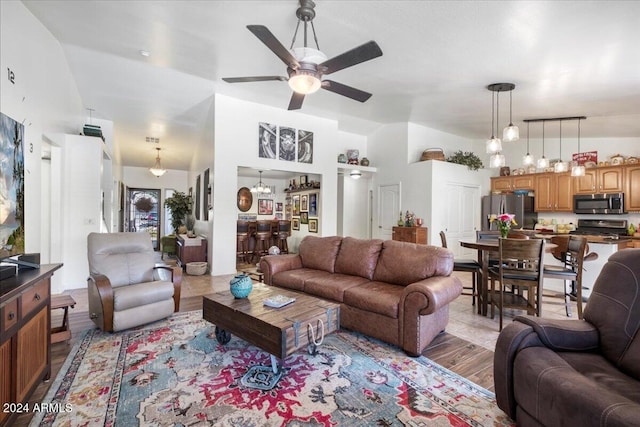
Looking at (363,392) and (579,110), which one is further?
(579,110)

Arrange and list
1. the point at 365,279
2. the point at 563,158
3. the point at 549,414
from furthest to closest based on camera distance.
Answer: the point at 563,158
the point at 365,279
the point at 549,414

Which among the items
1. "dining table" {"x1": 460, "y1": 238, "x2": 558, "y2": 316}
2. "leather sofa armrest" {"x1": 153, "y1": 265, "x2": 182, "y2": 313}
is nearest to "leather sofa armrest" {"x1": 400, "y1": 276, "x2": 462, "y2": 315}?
"dining table" {"x1": 460, "y1": 238, "x2": 558, "y2": 316}

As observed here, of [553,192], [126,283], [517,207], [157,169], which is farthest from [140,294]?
[553,192]

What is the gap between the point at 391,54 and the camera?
12.6 feet

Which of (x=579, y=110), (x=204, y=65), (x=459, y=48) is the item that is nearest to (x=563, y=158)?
(x=579, y=110)

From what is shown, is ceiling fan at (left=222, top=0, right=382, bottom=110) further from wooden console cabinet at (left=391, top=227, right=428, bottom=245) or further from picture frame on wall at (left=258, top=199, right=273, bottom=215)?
picture frame on wall at (left=258, top=199, right=273, bottom=215)

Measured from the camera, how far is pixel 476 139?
8086 mm

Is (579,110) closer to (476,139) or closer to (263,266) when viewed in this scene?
(476,139)

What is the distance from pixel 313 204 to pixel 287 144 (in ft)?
8.25

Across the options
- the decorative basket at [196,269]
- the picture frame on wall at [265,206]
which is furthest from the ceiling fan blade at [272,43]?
the picture frame on wall at [265,206]

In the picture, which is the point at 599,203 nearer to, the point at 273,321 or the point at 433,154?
the point at 433,154

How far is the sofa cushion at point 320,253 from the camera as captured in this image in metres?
3.87

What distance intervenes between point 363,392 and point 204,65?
14.8 ft

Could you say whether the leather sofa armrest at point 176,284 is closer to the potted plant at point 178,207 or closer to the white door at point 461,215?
the white door at point 461,215
